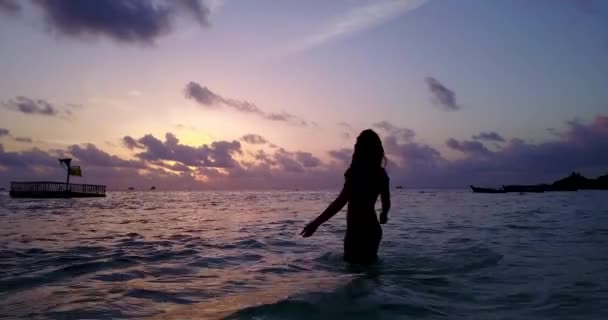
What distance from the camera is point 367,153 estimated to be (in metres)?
6.46

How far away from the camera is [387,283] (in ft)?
18.8

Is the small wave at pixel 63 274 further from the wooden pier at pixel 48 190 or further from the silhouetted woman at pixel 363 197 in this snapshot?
the wooden pier at pixel 48 190

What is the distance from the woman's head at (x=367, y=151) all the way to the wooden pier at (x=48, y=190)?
2430 inches

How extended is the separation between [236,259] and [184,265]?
117 centimetres

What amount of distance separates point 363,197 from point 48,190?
6551 centimetres

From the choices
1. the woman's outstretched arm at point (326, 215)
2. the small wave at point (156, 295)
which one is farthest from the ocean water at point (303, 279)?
the woman's outstretched arm at point (326, 215)

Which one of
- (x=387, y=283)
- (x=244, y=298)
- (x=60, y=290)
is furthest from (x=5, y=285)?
(x=387, y=283)

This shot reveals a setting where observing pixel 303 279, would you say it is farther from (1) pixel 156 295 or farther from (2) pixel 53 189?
(2) pixel 53 189

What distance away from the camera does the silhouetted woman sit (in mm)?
6477

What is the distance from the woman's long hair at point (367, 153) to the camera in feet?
21.2

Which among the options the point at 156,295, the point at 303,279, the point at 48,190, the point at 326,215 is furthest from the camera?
the point at 48,190

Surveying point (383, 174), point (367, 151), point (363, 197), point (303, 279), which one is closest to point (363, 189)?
point (363, 197)

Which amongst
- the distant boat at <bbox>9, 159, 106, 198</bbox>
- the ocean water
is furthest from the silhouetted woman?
the distant boat at <bbox>9, 159, 106, 198</bbox>

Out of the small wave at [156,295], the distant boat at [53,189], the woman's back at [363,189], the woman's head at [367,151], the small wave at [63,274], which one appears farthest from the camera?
the distant boat at [53,189]
